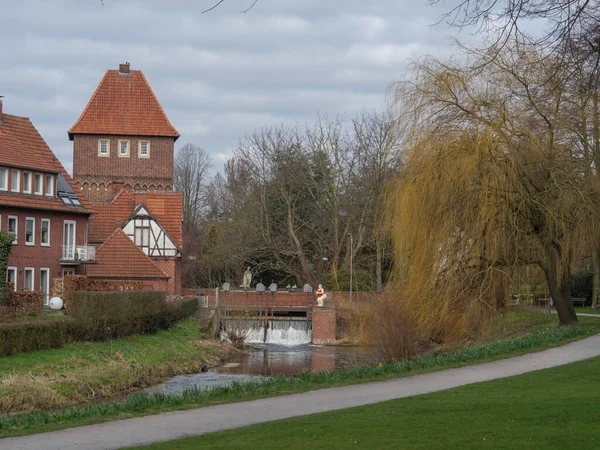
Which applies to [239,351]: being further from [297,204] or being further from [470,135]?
[297,204]

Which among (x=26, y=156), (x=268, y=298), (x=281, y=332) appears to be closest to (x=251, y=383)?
(x=26, y=156)

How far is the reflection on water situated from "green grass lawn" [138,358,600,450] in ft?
56.2

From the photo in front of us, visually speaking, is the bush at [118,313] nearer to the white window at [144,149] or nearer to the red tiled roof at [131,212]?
the red tiled roof at [131,212]

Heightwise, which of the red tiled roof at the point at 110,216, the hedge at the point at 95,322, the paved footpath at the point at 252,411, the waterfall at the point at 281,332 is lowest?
the waterfall at the point at 281,332

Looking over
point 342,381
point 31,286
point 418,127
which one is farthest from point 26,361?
point 31,286

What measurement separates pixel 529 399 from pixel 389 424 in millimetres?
3036

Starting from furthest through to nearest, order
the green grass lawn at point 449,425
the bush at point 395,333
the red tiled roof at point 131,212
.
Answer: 1. the red tiled roof at point 131,212
2. the bush at point 395,333
3. the green grass lawn at point 449,425

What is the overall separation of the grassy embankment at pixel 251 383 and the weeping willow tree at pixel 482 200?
8.45 ft

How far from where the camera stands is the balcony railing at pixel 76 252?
49.2 m

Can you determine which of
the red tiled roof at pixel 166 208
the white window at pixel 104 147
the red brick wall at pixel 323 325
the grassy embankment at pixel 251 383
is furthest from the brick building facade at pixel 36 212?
the white window at pixel 104 147

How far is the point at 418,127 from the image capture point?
96.1ft

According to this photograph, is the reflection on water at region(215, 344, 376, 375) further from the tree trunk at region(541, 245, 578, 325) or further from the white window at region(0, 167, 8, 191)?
the white window at region(0, 167, 8, 191)

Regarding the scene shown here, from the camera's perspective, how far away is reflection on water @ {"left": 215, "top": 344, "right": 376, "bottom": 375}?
3541 cm

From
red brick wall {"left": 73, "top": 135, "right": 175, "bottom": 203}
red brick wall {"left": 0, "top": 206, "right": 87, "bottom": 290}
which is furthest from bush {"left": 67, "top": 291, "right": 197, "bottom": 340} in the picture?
red brick wall {"left": 73, "top": 135, "right": 175, "bottom": 203}
